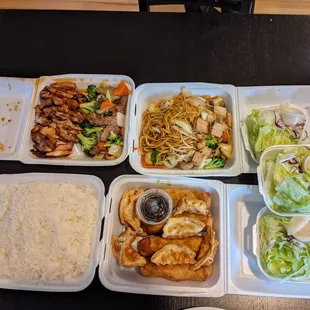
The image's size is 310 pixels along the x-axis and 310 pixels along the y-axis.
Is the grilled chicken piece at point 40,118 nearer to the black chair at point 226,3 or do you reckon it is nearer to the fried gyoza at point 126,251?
the fried gyoza at point 126,251

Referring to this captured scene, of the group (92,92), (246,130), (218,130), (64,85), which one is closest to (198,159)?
(218,130)

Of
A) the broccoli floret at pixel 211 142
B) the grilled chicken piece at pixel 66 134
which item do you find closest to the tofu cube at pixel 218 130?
the broccoli floret at pixel 211 142

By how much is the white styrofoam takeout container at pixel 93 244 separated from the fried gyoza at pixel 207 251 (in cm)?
63

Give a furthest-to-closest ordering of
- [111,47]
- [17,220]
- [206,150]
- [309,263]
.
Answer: [111,47]
[206,150]
[17,220]
[309,263]

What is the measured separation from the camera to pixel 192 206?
202 centimetres

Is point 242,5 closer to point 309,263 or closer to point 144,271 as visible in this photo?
point 309,263

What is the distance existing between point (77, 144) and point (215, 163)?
105 centimetres

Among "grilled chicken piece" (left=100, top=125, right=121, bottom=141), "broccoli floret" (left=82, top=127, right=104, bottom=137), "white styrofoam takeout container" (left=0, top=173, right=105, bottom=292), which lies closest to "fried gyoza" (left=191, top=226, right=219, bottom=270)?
"white styrofoam takeout container" (left=0, top=173, right=105, bottom=292)

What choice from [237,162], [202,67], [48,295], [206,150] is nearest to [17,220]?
[48,295]

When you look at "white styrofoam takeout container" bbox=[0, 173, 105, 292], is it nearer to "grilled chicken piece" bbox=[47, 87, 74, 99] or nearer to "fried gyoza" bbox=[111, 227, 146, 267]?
"fried gyoza" bbox=[111, 227, 146, 267]

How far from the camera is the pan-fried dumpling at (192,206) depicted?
202 cm

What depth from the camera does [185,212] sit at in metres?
2.07

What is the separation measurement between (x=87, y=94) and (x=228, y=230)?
1514 mm

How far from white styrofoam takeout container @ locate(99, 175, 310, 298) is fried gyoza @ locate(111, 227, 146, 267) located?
49 millimetres
